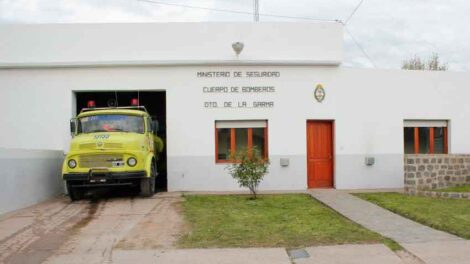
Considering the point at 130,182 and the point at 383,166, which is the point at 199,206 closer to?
the point at 130,182

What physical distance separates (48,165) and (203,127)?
Result: 16.3 ft

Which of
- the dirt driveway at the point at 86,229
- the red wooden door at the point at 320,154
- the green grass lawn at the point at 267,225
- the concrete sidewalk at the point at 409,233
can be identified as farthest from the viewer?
the red wooden door at the point at 320,154

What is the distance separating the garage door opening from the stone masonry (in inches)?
324

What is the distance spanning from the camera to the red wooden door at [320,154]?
59.8ft

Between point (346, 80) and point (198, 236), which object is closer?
point (198, 236)

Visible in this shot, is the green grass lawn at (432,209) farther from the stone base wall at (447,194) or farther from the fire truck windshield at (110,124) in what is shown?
the fire truck windshield at (110,124)

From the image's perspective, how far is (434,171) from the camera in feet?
55.2

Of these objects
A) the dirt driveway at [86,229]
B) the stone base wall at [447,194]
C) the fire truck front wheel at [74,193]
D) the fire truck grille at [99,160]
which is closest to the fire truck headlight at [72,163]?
the fire truck grille at [99,160]

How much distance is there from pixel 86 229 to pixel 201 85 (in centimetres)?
816

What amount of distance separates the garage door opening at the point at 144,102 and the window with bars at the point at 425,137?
8.79 meters

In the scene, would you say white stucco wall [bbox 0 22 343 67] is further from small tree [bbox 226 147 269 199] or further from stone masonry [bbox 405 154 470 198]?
stone masonry [bbox 405 154 470 198]

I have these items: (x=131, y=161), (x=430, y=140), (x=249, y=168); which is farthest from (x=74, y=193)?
(x=430, y=140)

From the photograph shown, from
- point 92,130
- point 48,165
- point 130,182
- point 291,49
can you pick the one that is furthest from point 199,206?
point 291,49

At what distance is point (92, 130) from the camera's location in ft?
51.1
